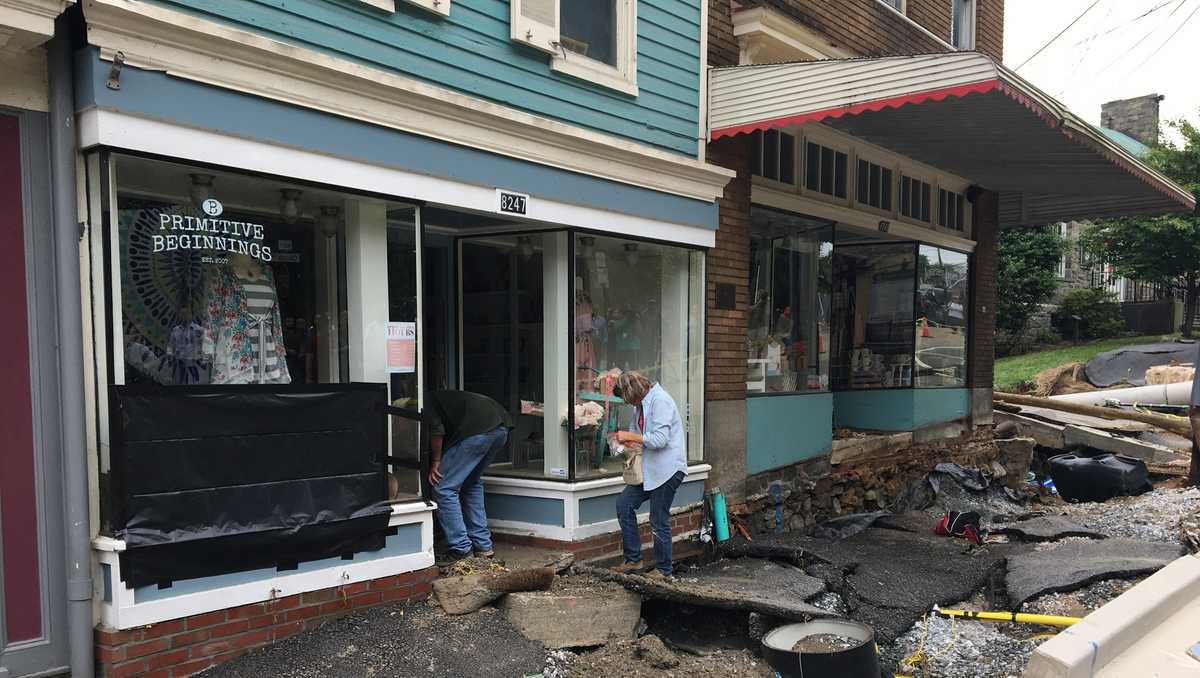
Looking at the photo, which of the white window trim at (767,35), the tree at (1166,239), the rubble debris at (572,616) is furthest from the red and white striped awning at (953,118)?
the tree at (1166,239)

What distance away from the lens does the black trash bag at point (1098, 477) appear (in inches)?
415

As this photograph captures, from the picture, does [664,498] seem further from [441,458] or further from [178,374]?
[178,374]

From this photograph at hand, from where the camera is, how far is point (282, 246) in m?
5.00

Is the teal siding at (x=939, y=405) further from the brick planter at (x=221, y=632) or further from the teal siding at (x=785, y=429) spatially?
the brick planter at (x=221, y=632)

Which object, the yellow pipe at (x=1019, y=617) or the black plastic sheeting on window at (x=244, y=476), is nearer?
the black plastic sheeting on window at (x=244, y=476)

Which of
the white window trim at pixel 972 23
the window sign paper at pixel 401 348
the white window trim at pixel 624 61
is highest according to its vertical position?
the white window trim at pixel 972 23

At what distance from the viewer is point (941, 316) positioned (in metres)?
11.5

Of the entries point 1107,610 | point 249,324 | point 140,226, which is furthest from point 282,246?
point 1107,610

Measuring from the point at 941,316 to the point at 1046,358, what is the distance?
44.7 feet

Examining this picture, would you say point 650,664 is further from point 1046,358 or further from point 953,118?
point 1046,358

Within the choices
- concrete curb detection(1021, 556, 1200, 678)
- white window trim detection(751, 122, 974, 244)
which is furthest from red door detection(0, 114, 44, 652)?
white window trim detection(751, 122, 974, 244)

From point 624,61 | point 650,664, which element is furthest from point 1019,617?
point 624,61

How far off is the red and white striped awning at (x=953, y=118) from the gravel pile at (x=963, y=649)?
146 inches

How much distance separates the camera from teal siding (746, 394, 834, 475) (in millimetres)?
8258
